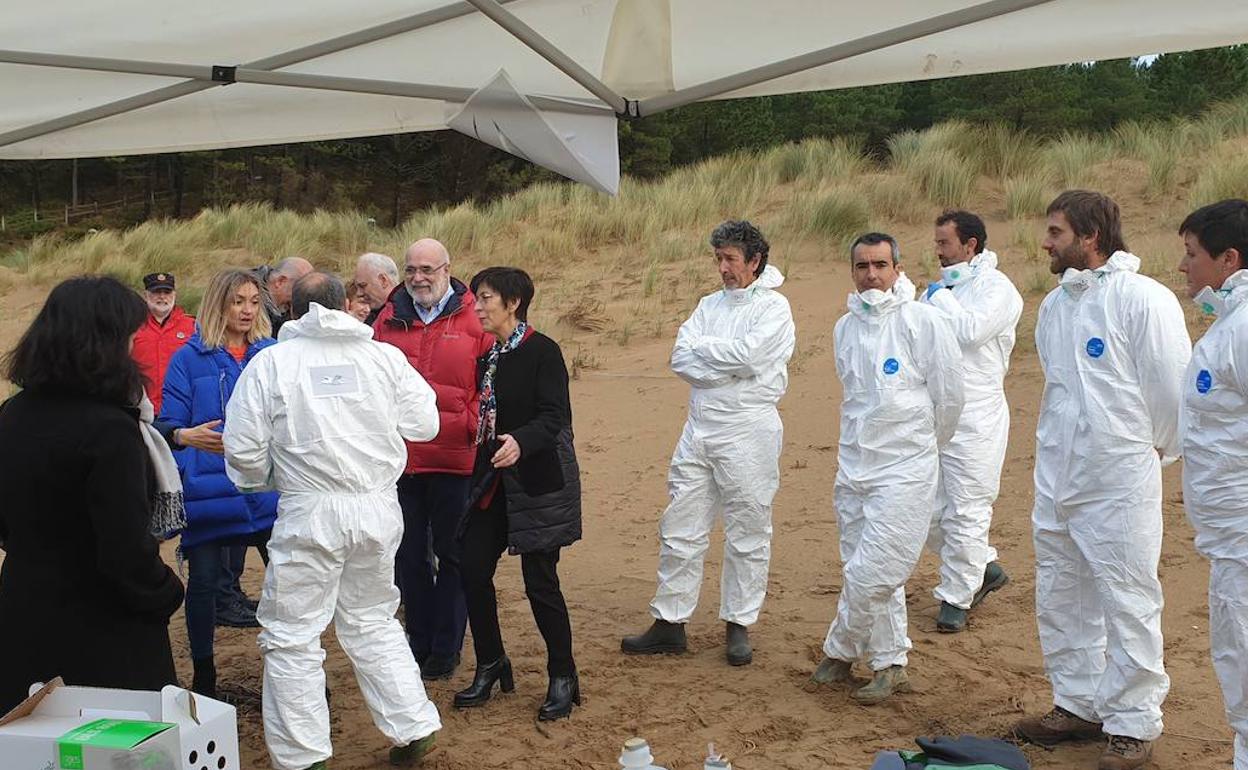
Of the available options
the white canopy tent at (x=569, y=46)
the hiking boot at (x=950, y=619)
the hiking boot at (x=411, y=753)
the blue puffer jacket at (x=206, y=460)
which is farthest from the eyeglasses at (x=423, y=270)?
the hiking boot at (x=950, y=619)


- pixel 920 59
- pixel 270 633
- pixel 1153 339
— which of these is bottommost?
pixel 270 633

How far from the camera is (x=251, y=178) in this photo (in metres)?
32.4

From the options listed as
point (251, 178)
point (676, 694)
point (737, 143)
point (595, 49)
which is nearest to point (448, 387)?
point (676, 694)

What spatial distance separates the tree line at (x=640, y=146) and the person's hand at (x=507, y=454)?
1510cm

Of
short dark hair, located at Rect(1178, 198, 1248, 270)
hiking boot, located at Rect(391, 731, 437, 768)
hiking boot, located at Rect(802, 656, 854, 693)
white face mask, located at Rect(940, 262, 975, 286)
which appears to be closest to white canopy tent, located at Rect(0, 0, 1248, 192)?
short dark hair, located at Rect(1178, 198, 1248, 270)

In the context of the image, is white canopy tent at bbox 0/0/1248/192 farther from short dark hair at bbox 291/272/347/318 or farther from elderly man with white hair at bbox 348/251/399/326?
elderly man with white hair at bbox 348/251/399/326

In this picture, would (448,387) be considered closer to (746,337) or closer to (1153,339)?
(746,337)

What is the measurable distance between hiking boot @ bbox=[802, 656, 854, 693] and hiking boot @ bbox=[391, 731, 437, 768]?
180 cm

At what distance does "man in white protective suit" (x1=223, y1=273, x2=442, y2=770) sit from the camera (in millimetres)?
4750

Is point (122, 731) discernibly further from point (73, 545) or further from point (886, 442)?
point (886, 442)

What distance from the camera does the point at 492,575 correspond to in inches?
223

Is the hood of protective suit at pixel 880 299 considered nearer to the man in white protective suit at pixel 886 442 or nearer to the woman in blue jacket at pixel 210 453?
the man in white protective suit at pixel 886 442

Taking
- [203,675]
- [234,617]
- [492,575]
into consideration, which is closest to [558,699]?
[492,575]

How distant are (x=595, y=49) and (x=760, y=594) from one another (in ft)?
10.5
